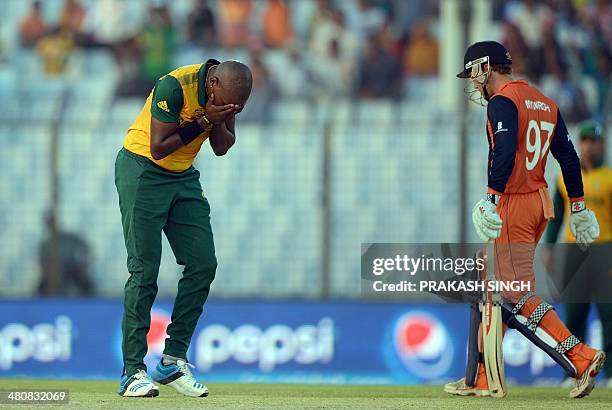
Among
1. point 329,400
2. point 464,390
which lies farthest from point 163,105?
point 464,390

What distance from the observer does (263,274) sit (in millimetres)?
13461

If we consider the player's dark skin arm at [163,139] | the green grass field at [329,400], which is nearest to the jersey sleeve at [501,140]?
the green grass field at [329,400]

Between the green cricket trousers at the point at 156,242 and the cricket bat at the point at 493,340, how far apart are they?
1.55 meters

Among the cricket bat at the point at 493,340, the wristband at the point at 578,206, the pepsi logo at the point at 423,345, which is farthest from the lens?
the pepsi logo at the point at 423,345

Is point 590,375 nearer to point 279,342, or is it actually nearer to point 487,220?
point 487,220

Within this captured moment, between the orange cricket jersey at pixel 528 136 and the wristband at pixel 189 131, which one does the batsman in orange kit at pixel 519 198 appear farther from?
the wristband at pixel 189 131

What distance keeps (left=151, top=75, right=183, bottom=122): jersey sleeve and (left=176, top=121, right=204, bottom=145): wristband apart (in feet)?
0.23

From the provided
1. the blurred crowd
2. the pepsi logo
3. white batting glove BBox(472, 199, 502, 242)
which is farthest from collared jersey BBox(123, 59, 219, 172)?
the blurred crowd

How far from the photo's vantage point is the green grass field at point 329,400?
21.9 ft

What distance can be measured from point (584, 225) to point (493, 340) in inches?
39.7

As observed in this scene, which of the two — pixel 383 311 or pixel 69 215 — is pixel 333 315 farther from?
pixel 69 215

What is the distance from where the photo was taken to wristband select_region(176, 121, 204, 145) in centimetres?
704

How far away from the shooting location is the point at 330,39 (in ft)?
57.7

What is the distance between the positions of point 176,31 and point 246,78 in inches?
436
